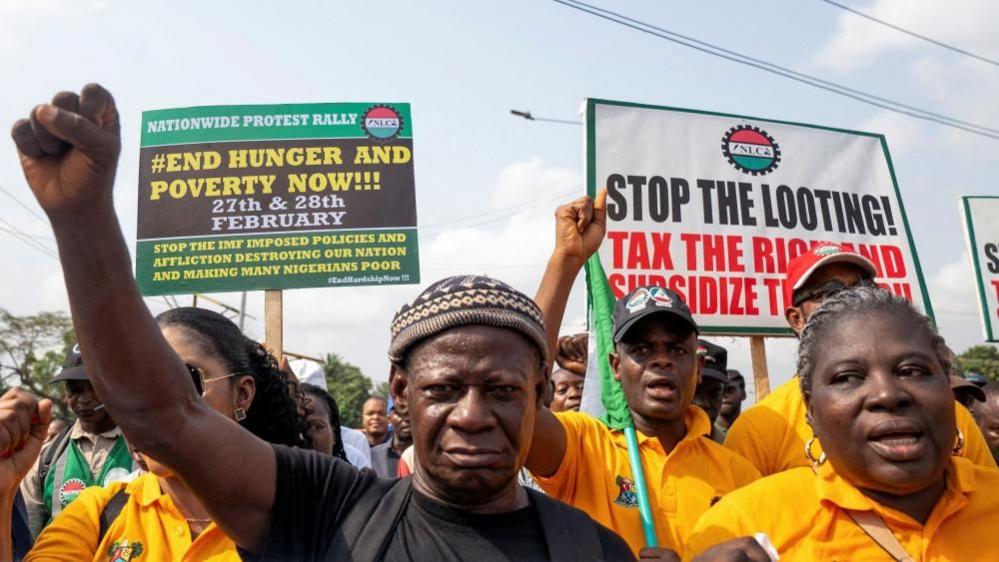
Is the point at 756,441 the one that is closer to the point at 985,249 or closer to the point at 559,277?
the point at 559,277

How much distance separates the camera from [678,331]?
3025 mm

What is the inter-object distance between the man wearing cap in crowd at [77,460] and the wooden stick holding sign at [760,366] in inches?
137

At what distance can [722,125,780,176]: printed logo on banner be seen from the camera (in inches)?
229

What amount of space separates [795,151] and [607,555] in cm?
490

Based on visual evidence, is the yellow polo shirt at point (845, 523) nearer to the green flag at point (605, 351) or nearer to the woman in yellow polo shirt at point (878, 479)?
the woman in yellow polo shirt at point (878, 479)

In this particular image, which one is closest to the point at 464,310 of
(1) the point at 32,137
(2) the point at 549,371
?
(2) the point at 549,371

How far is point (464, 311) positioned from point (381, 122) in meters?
4.95

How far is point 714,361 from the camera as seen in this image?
502cm

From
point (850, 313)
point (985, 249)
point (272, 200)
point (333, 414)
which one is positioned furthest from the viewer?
point (985, 249)

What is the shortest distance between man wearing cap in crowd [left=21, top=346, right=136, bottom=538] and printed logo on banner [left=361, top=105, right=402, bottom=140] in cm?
289

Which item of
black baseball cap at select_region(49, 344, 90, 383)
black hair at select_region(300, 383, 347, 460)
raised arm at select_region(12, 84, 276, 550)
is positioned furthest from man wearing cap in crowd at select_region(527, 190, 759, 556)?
black baseball cap at select_region(49, 344, 90, 383)

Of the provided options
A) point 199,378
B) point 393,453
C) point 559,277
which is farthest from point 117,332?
point 393,453

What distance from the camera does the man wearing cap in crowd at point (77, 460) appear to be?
3916 mm

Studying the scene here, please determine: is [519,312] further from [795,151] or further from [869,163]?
[869,163]
